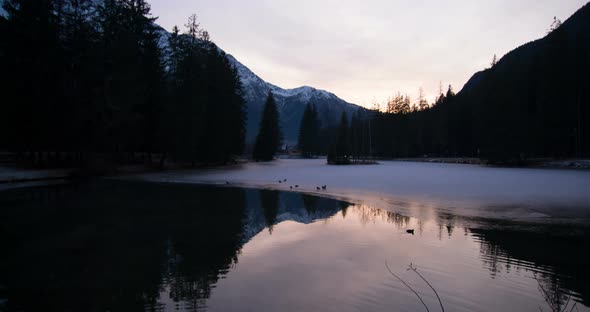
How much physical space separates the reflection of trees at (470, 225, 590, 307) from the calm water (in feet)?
0.11

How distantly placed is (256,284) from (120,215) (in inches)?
382

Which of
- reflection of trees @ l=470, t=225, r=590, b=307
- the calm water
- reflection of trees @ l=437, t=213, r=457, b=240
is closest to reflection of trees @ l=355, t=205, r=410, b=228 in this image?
the calm water

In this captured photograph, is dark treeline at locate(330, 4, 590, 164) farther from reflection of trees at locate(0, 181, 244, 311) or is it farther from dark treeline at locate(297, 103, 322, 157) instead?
reflection of trees at locate(0, 181, 244, 311)

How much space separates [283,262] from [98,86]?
36.6 metres

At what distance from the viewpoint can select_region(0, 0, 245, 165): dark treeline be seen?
30.8m

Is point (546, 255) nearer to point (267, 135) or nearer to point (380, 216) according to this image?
point (380, 216)

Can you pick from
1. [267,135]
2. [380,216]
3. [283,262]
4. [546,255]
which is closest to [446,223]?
[380,216]

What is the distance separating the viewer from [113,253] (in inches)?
325

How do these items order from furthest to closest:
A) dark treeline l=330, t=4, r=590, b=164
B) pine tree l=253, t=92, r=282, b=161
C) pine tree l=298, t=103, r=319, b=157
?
1. pine tree l=298, t=103, r=319, b=157
2. pine tree l=253, t=92, r=282, b=161
3. dark treeline l=330, t=4, r=590, b=164

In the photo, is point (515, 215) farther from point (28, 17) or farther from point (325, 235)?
point (28, 17)

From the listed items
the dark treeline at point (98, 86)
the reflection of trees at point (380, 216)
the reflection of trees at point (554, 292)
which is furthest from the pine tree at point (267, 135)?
the reflection of trees at point (554, 292)

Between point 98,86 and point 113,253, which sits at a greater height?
point 98,86

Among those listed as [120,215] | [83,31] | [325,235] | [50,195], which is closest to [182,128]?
[83,31]

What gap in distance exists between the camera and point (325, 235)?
1034 cm
